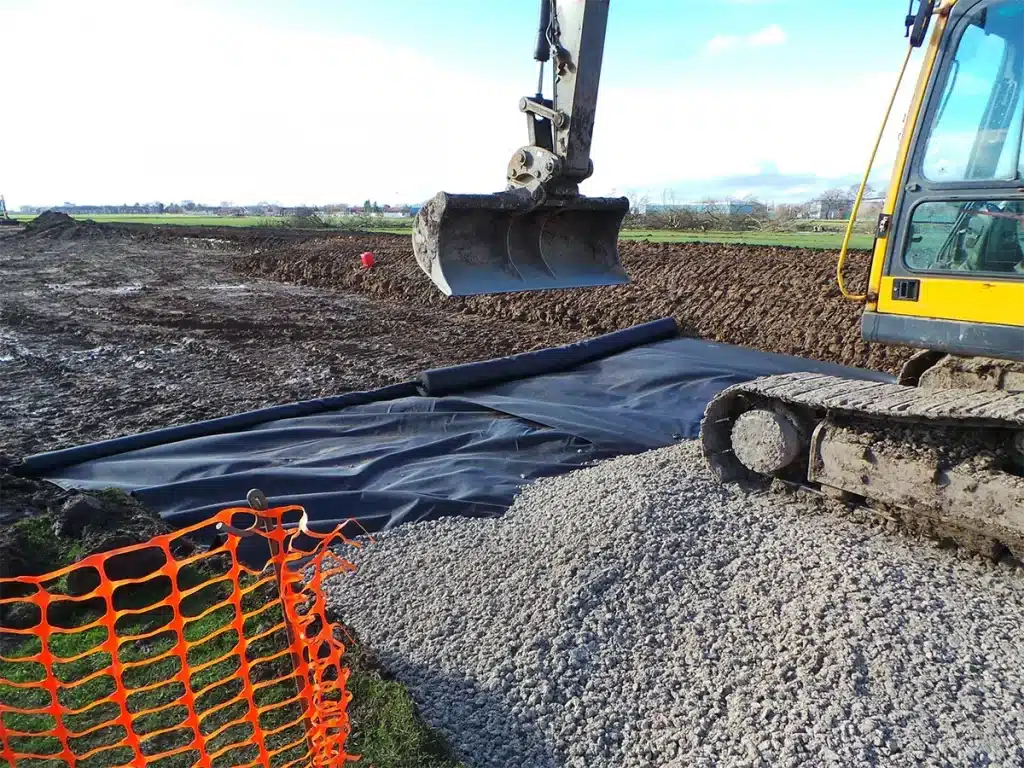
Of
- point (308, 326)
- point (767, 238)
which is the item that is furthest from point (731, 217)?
point (308, 326)

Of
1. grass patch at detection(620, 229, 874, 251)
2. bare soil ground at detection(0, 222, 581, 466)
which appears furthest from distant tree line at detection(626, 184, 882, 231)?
bare soil ground at detection(0, 222, 581, 466)

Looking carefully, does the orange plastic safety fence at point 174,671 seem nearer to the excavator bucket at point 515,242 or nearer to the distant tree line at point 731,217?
the excavator bucket at point 515,242

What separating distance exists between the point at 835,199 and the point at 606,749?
15.6 metres

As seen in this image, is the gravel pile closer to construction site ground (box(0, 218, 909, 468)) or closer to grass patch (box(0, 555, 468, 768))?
grass patch (box(0, 555, 468, 768))

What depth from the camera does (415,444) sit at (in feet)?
19.5

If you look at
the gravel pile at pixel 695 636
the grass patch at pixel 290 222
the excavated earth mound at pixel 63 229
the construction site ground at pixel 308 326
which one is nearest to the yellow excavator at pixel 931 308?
the gravel pile at pixel 695 636

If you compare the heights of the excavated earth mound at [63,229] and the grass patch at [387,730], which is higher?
the grass patch at [387,730]

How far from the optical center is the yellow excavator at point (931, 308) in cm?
379

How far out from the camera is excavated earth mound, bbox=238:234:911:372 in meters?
9.55

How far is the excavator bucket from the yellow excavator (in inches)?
2.2

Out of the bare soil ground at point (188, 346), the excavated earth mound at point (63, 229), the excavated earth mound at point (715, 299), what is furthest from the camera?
the excavated earth mound at point (63, 229)

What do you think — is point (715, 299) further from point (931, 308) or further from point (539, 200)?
point (931, 308)

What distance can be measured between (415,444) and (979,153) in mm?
4251

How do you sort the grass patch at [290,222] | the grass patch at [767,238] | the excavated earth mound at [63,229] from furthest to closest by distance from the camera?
the grass patch at [290,222] → the excavated earth mound at [63,229] → the grass patch at [767,238]
